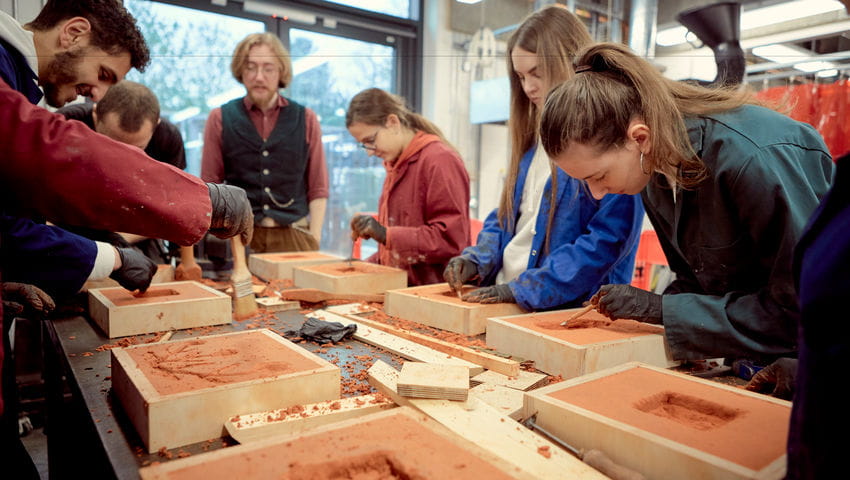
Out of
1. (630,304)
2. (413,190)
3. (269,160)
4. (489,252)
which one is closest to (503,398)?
(630,304)

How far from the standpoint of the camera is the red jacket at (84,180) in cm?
99

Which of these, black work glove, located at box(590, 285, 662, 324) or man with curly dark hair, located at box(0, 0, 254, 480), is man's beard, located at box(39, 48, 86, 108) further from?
black work glove, located at box(590, 285, 662, 324)

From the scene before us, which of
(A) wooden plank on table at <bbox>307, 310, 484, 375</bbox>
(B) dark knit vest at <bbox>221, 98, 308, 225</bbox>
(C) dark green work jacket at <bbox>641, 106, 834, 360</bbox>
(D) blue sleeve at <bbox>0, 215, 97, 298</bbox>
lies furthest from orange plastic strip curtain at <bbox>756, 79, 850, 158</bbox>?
(D) blue sleeve at <bbox>0, 215, 97, 298</bbox>

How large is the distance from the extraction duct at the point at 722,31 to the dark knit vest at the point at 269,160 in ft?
7.49

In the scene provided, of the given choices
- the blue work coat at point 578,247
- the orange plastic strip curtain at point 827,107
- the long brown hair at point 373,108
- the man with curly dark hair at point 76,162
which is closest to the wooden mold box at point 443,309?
the blue work coat at point 578,247

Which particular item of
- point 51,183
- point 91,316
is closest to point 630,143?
point 51,183

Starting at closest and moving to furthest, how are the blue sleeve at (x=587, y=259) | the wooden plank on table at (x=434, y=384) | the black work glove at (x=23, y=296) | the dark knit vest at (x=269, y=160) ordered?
the wooden plank on table at (x=434, y=384) < the black work glove at (x=23, y=296) < the blue sleeve at (x=587, y=259) < the dark knit vest at (x=269, y=160)

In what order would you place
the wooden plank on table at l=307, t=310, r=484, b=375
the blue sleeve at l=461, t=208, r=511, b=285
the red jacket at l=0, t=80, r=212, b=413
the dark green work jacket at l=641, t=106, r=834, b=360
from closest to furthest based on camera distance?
1. the red jacket at l=0, t=80, r=212, b=413
2. the dark green work jacket at l=641, t=106, r=834, b=360
3. the wooden plank on table at l=307, t=310, r=484, b=375
4. the blue sleeve at l=461, t=208, r=511, b=285

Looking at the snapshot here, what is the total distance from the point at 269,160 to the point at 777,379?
2.92 m

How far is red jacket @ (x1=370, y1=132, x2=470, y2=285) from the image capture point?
2.74m

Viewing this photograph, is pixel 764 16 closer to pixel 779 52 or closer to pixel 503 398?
pixel 779 52

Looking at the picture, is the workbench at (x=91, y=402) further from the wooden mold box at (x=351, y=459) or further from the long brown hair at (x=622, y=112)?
the long brown hair at (x=622, y=112)

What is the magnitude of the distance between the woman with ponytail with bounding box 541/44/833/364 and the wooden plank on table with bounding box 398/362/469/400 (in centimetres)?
65

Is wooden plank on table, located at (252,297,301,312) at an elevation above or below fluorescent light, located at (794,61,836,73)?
below
